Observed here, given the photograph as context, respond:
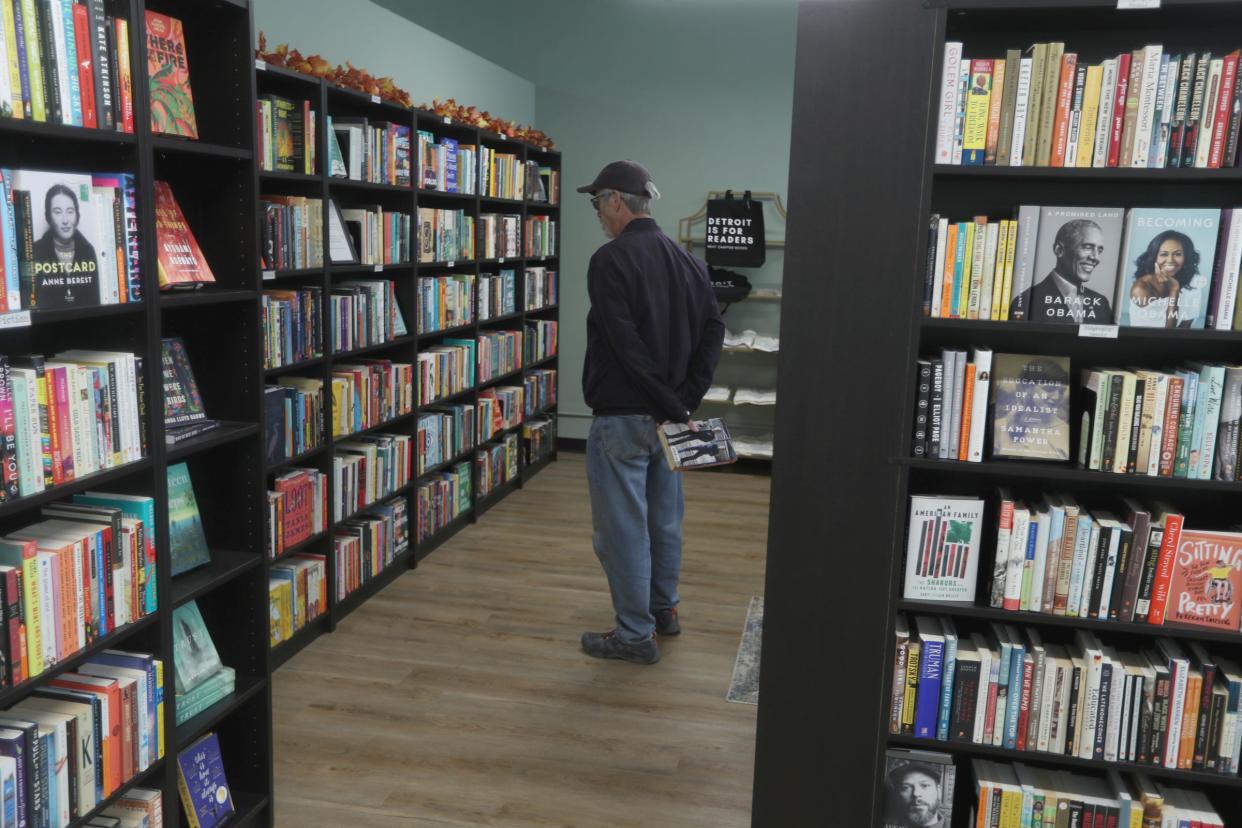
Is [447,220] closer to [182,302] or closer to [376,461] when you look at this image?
[376,461]

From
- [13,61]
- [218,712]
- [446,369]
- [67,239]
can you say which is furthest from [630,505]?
[13,61]

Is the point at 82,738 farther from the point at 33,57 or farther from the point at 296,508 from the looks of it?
the point at 296,508

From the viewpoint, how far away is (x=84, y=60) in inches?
72.4

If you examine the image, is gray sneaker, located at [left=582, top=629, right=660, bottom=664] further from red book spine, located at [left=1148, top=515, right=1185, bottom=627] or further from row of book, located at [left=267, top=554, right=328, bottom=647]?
red book spine, located at [left=1148, top=515, right=1185, bottom=627]

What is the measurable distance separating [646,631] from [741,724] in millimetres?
599

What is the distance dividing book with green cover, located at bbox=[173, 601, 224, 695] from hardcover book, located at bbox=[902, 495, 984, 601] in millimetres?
1696

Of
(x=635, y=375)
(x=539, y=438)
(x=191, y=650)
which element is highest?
(x=635, y=375)

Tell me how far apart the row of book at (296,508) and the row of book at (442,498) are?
33.6 inches

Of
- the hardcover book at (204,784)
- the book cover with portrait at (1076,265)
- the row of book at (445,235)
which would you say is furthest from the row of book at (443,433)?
the book cover with portrait at (1076,265)

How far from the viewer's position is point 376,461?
4312 mm

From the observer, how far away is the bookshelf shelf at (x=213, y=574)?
2.23 m

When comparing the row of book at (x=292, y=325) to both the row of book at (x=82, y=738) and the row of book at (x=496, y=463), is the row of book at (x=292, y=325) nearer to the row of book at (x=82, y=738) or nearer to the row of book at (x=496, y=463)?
the row of book at (x=82, y=738)

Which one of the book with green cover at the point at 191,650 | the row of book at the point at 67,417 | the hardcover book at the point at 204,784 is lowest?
the hardcover book at the point at 204,784

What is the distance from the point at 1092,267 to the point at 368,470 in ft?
9.99
